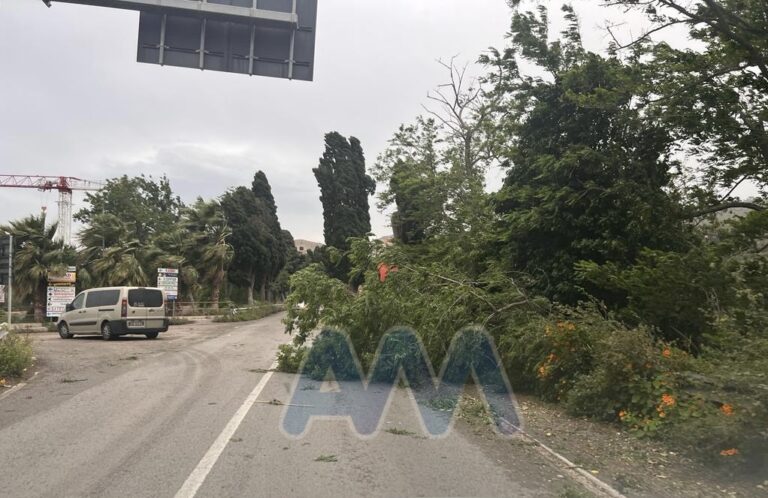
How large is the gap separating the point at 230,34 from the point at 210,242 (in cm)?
3422

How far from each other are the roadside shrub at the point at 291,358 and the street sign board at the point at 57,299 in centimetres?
2110

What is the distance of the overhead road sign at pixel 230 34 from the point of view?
33.7 feet

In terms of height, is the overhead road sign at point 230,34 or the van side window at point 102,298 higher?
the overhead road sign at point 230,34

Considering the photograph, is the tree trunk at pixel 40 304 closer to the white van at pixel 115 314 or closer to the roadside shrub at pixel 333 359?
the white van at pixel 115 314

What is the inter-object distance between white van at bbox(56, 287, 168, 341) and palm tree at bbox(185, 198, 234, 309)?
18.3 metres

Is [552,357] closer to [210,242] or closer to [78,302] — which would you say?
[78,302]

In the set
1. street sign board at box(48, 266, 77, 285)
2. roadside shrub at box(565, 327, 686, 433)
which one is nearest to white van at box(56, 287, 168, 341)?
street sign board at box(48, 266, 77, 285)

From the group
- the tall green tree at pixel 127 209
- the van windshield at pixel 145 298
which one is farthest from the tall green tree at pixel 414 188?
the tall green tree at pixel 127 209

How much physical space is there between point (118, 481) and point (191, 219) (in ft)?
134

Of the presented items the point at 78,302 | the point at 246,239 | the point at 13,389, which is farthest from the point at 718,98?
the point at 246,239

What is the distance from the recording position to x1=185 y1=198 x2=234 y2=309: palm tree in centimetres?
4212

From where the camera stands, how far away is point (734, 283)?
11.0 meters

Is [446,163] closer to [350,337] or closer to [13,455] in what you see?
[350,337]

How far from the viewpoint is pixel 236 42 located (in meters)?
10.7
